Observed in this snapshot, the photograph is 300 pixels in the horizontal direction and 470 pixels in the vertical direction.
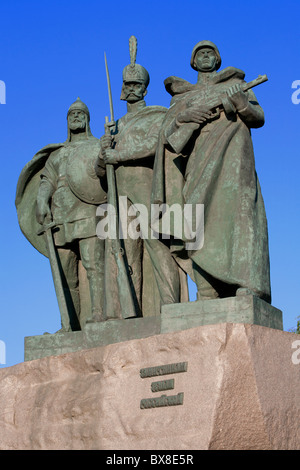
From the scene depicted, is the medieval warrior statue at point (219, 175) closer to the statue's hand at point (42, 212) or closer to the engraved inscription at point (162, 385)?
the engraved inscription at point (162, 385)

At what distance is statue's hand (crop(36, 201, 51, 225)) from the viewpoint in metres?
11.2

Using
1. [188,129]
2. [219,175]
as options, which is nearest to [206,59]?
[188,129]

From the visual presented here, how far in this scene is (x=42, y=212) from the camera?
441 inches

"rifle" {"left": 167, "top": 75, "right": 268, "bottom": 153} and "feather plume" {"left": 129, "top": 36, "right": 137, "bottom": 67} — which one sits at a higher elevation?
"feather plume" {"left": 129, "top": 36, "right": 137, "bottom": 67}

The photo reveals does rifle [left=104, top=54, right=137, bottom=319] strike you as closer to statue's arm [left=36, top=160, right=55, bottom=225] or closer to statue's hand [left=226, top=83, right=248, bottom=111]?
statue's arm [left=36, top=160, right=55, bottom=225]

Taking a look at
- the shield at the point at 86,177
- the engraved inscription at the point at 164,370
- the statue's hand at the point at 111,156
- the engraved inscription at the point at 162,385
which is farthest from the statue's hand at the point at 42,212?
the engraved inscription at the point at 162,385

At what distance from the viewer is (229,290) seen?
949 cm

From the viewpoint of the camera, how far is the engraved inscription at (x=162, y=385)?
28.3ft

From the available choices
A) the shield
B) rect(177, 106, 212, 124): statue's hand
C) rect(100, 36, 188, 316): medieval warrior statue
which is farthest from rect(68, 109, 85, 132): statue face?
rect(177, 106, 212, 124): statue's hand

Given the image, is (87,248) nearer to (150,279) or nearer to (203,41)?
(150,279)

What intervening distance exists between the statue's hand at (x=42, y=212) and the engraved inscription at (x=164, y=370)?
9.55ft

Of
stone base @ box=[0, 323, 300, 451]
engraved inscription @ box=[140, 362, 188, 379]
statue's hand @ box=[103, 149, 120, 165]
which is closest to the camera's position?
stone base @ box=[0, 323, 300, 451]

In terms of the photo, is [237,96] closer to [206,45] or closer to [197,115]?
[197,115]

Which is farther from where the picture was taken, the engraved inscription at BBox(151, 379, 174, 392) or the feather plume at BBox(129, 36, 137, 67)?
the feather plume at BBox(129, 36, 137, 67)
